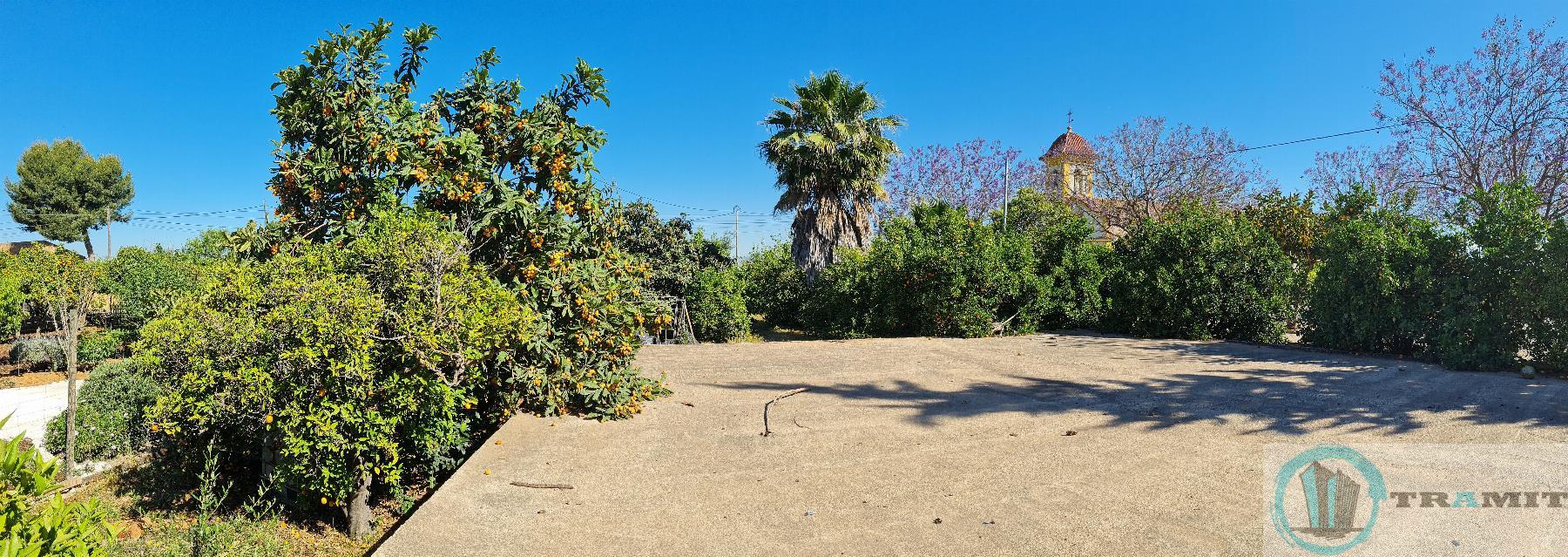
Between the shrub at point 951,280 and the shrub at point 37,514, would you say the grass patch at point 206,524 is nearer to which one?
the shrub at point 37,514

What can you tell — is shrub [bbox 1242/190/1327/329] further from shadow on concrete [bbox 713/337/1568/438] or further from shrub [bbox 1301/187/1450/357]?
shadow on concrete [bbox 713/337/1568/438]

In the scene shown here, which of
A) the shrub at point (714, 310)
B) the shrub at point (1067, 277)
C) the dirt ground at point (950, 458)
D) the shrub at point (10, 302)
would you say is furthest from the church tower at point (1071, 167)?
the shrub at point (10, 302)

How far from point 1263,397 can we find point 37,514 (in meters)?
7.32

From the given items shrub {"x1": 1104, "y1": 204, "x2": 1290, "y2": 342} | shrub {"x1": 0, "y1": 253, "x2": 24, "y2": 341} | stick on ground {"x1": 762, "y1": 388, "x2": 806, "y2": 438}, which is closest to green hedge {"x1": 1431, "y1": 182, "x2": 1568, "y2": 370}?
shrub {"x1": 1104, "y1": 204, "x2": 1290, "y2": 342}

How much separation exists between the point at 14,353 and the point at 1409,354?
70.0 ft

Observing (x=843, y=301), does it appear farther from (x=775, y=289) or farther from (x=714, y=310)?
(x=775, y=289)

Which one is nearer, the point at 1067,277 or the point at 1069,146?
the point at 1067,277

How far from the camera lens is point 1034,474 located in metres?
4.16

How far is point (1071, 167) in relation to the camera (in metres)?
27.4

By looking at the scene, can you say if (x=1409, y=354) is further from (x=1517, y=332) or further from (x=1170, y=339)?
(x=1170, y=339)

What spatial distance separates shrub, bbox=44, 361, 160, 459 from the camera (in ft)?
19.3

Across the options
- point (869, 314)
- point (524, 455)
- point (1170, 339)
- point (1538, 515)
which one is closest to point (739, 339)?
Result: point (869, 314)

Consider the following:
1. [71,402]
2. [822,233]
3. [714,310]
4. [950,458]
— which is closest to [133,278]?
Answer: [714,310]

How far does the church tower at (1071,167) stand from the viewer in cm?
2509
